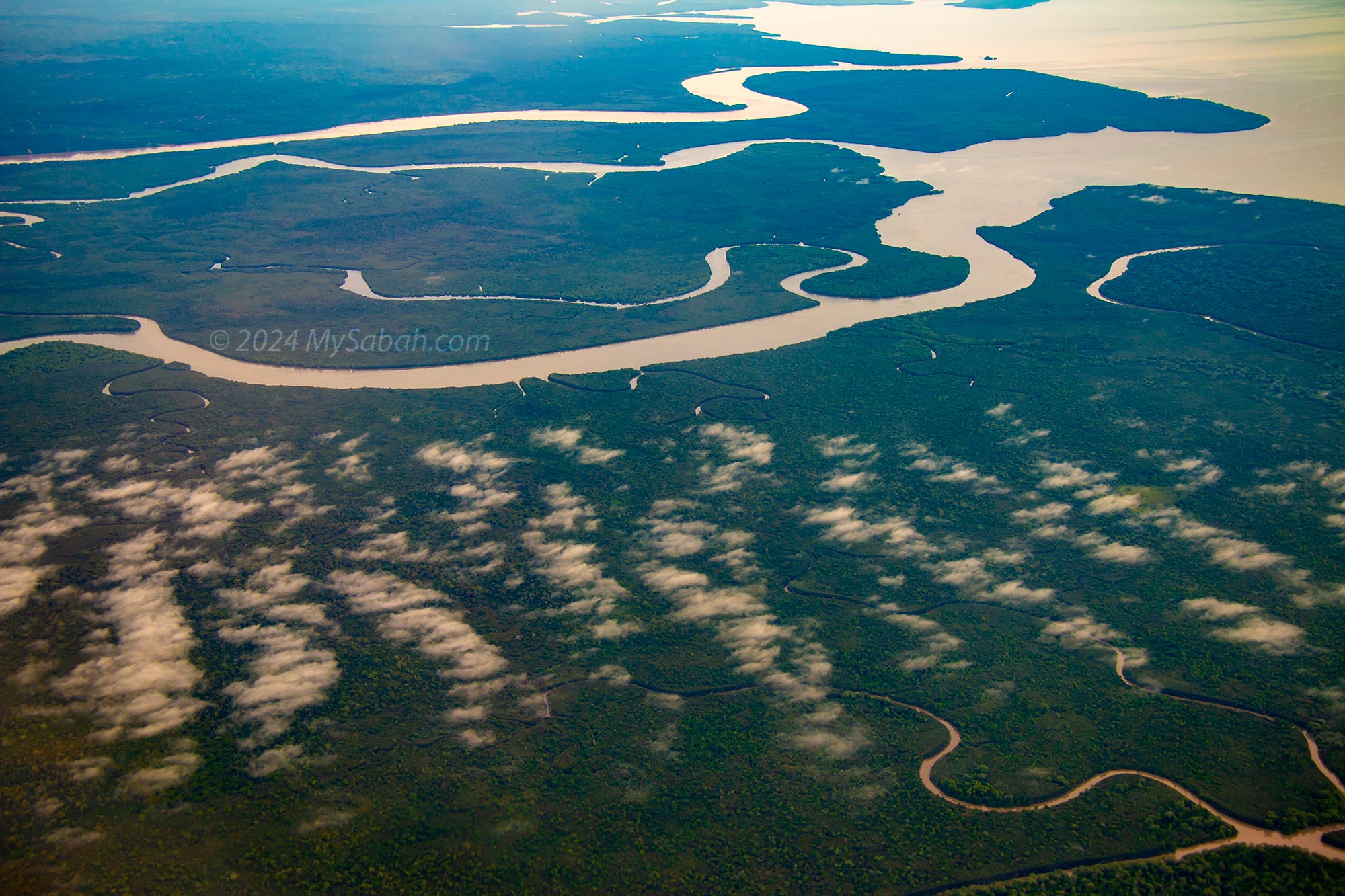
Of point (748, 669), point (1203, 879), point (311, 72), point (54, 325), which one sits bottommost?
point (1203, 879)

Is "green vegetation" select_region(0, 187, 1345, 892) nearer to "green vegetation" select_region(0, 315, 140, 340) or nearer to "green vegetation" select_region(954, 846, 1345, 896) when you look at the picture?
"green vegetation" select_region(954, 846, 1345, 896)

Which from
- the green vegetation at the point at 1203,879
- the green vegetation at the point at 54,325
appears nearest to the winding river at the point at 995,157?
the green vegetation at the point at 54,325

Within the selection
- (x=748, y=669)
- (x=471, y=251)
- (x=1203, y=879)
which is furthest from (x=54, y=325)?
(x=1203, y=879)

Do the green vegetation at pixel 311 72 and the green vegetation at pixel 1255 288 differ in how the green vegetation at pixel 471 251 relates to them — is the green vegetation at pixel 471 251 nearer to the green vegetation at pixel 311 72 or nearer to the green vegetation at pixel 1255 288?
the green vegetation at pixel 1255 288

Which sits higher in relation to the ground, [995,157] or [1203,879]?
[995,157]

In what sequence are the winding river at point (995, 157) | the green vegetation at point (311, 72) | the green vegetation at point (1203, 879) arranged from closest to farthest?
1. the green vegetation at point (1203, 879)
2. the winding river at point (995, 157)
3. the green vegetation at point (311, 72)

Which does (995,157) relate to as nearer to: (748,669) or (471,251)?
(471,251)

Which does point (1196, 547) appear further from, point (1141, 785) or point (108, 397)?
point (108, 397)

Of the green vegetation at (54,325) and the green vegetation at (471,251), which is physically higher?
the green vegetation at (471,251)

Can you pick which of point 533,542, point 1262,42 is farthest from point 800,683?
point 1262,42

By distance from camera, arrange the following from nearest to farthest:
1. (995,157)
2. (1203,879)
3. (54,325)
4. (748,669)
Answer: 1. (1203,879)
2. (748,669)
3. (54,325)
4. (995,157)

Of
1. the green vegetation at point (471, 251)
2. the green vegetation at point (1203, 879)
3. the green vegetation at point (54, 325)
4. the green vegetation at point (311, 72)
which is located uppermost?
the green vegetation at point (311, 72)
